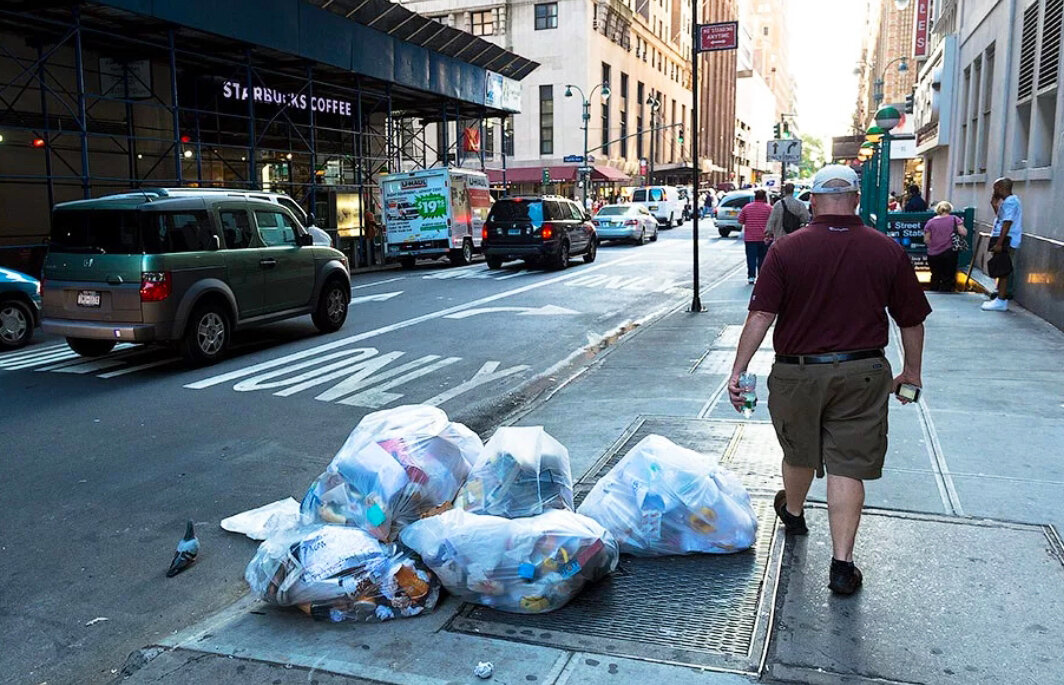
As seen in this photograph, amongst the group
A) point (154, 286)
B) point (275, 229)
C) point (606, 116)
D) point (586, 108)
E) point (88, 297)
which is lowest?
point (88, 297)

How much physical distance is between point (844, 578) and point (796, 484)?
59cm

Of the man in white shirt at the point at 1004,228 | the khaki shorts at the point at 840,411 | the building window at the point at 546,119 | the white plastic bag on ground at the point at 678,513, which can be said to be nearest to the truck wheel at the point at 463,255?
the man in white shirt at the point at 1004,228

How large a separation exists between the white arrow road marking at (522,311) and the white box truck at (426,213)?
8568mm

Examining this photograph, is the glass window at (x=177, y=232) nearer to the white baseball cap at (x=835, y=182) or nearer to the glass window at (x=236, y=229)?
the glass window at (x=236, y=229)

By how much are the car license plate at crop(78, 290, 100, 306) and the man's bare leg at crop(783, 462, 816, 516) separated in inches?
314

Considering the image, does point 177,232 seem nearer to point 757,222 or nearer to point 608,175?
point 757,222

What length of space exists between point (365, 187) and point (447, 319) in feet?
46.7

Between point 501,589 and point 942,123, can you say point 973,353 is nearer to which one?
point 501,589

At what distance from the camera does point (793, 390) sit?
12.9 ft

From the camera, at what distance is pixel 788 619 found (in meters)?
3.56

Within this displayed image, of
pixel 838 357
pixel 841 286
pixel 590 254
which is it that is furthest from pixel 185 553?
pixel 590 254

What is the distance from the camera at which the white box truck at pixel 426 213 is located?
74.4ft

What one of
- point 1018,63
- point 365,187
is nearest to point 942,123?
point 1018,63

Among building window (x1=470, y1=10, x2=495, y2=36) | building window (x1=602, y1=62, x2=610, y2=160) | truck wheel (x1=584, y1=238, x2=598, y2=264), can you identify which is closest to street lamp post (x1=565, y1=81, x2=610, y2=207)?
building window (x1=602, y1=62, x2=610, y2=160)
